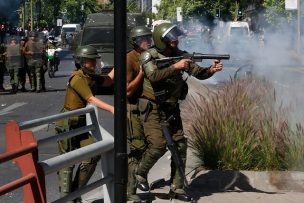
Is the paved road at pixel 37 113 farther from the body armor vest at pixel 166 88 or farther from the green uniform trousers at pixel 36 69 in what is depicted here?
the body armor vest at pixel 166 88

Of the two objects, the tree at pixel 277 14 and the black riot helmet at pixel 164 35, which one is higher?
the black riot helmet at pixel 164 35

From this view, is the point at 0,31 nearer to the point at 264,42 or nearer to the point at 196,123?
the point at 264,42

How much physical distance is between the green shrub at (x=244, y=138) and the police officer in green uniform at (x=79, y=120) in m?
1.78

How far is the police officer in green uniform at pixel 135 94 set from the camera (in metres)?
6.84

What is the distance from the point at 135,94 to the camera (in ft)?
22.9

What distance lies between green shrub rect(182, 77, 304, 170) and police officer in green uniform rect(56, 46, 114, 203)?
178 centimetres

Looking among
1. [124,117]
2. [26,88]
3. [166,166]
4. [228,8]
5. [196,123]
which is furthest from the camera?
[228,8]

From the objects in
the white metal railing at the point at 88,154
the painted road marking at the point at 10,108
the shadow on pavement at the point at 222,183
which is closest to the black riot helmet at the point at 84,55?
the white metal railing at the point at 88,154

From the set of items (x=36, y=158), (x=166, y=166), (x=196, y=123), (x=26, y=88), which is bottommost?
(x=26, y=88)

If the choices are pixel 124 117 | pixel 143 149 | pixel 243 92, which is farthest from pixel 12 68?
pixel 124 117

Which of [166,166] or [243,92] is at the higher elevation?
[243,92]

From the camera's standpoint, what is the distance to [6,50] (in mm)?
21094

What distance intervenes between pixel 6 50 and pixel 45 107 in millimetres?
5006

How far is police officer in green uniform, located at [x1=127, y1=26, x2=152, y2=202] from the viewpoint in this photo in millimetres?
6840
